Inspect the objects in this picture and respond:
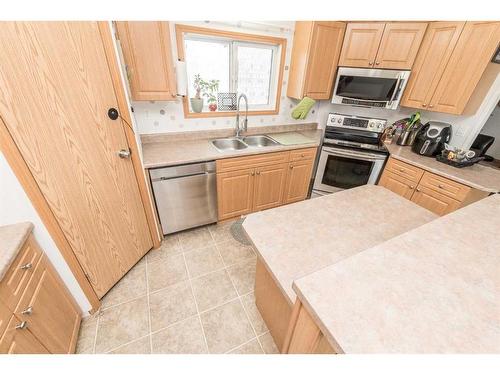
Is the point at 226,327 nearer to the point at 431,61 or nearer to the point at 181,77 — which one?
the point at 181,77

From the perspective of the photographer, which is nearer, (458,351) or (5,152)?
(458,351)

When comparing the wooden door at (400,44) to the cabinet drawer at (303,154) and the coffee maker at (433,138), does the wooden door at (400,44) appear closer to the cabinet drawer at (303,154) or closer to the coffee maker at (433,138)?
the coffee maker at (433,138)

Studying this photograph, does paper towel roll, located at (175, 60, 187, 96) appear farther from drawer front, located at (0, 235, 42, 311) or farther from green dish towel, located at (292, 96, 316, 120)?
drawer front, located at (0, 235, 42, 311)

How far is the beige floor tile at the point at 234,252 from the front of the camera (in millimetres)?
1962

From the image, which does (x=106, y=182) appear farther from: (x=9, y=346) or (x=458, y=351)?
(x=458, y=351)

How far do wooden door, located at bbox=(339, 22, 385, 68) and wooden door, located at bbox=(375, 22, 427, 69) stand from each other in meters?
0.06

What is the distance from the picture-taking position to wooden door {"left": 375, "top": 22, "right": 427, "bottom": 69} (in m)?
1.98

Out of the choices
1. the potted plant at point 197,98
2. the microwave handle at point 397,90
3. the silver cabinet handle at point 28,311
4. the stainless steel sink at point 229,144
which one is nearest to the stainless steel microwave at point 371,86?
the microwave handle at point 397,90

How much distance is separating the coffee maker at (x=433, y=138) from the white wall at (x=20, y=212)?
10.1ft

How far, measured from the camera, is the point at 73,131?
3.82ft

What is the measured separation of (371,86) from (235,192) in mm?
1832

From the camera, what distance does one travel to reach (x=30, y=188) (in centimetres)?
102
